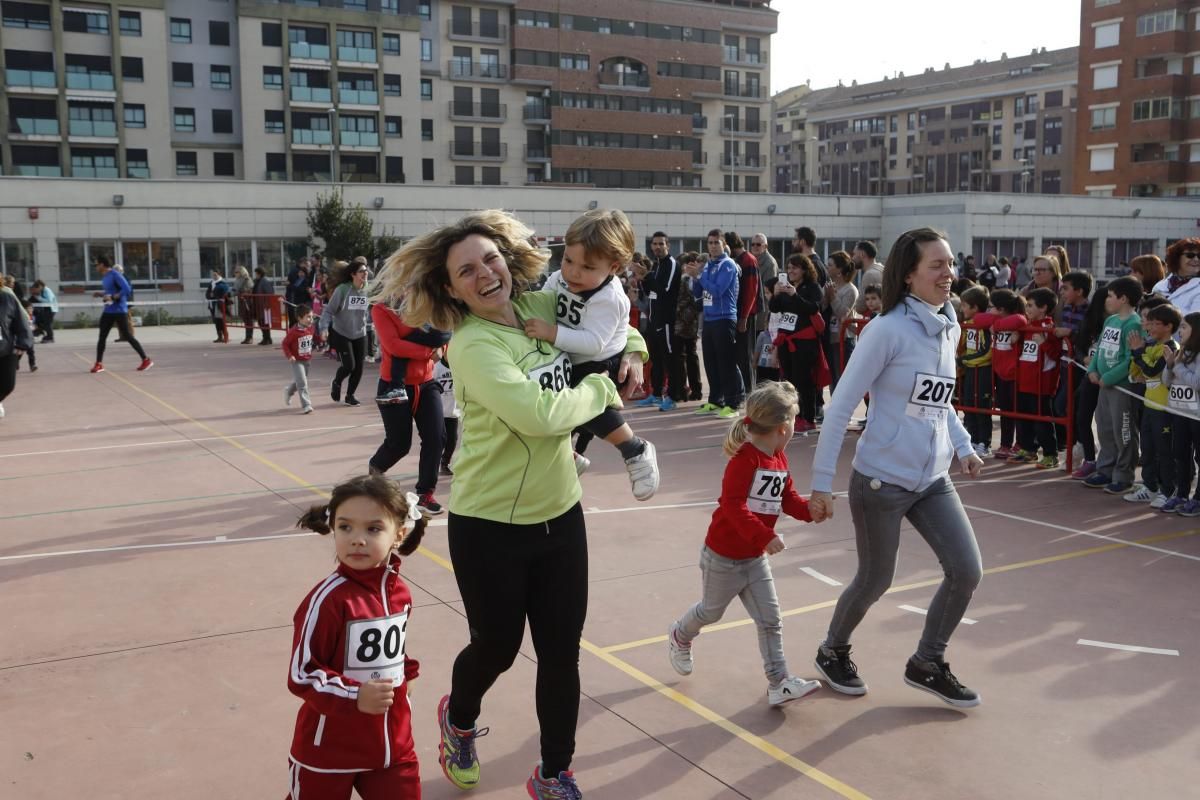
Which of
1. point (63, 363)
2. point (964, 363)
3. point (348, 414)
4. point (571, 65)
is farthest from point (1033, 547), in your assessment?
point (571, 65)

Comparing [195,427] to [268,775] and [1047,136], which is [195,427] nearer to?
[268,775]

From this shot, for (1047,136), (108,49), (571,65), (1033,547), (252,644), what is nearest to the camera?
(252,644)

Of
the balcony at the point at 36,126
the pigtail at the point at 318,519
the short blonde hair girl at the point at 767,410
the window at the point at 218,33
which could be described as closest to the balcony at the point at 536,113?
the window at the point at 218,33

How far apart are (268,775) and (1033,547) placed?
537cm

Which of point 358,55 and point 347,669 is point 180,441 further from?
point 358,55

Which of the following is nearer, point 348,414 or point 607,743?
point 607,743

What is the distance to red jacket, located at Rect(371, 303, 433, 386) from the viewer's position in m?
8.09

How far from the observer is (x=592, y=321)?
145 inches

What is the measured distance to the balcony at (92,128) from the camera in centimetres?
6188

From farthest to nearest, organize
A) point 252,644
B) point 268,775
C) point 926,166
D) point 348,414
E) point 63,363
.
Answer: point 926,166
point 63,363
point 348,414
point 252,644
point 268,775

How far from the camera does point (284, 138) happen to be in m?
66.8

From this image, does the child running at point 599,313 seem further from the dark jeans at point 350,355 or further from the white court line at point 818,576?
the dark jeans at point 350,355

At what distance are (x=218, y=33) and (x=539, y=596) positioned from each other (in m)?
69.2

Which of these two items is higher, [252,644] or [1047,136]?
[1047,136]
